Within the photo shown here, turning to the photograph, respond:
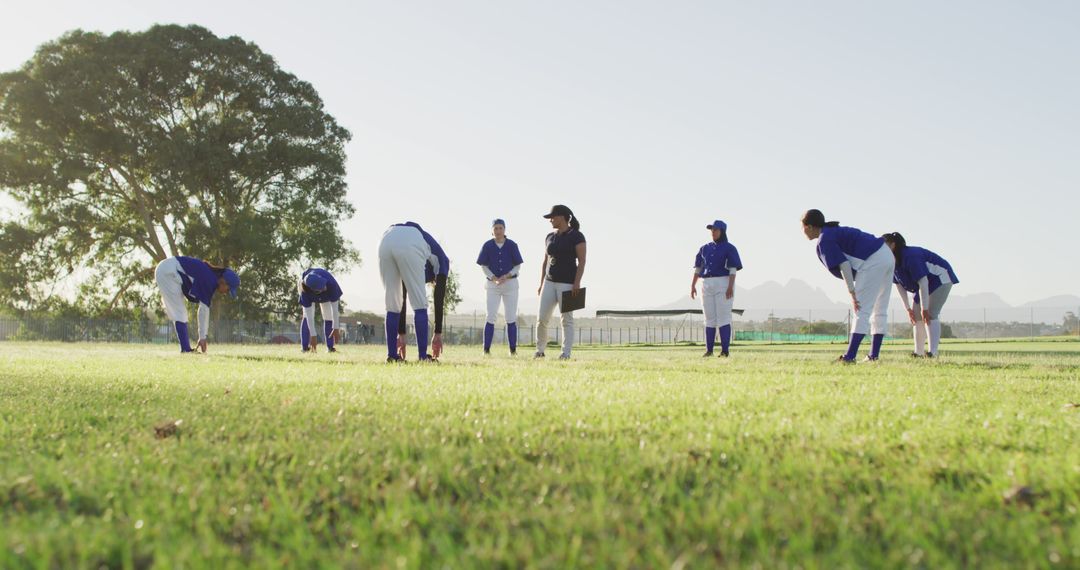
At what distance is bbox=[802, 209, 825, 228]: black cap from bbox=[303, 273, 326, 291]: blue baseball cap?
790 centimetres

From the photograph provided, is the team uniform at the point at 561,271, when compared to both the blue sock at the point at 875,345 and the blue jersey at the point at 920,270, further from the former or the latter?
the blue jersey at the point at 920,270

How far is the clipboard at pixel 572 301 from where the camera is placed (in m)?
10.8

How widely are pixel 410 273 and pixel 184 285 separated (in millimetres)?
5613

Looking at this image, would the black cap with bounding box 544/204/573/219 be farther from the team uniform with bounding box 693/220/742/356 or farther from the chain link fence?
the chain link fence

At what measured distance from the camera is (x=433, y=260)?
28.6ft

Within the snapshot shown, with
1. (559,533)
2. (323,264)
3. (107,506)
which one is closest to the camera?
(559,533)

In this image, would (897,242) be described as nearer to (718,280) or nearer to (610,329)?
(718,280)

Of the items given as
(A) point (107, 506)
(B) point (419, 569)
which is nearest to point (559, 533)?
(B) point (419, 569)

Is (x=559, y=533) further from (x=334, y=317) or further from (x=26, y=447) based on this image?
(x=334, y=317)

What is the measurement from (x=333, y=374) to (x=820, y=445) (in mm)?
4391

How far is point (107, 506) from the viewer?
196cm

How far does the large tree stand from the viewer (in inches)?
1213

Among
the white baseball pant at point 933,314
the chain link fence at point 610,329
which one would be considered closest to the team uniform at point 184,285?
the white baseball pant at point 933,314

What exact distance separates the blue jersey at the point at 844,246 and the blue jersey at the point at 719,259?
254 cm
